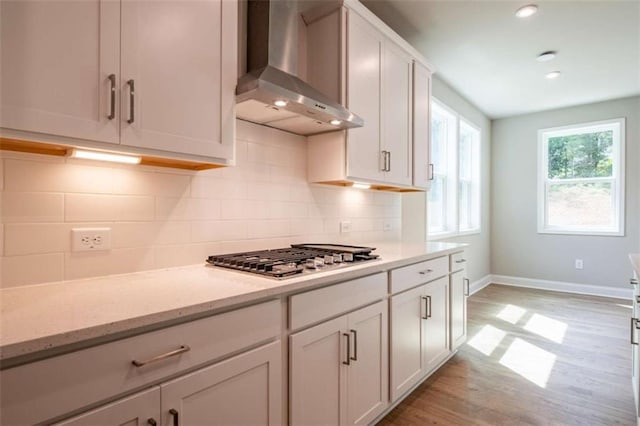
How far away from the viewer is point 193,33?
1403 mm

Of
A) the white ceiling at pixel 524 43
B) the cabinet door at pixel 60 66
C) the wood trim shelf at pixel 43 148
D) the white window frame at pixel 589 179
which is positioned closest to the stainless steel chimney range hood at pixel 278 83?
the wood trim shelf at pixel 43 148

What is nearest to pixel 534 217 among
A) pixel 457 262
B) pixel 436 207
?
pixel 436 207

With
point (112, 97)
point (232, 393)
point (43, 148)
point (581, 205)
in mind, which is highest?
point (112, 97)

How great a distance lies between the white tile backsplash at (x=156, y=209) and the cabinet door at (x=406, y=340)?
0.74m

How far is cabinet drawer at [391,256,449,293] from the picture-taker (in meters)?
2.02

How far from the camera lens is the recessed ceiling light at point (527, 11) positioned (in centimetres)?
262

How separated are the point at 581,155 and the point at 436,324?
4.36 metres

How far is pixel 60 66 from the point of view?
1064mm

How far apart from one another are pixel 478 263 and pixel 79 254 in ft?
17.6

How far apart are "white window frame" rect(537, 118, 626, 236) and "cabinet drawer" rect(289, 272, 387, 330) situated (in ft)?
15.5

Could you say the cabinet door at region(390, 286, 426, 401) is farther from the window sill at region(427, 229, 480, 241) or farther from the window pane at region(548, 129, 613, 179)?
the window pane at region(548, 129, 613, 179)

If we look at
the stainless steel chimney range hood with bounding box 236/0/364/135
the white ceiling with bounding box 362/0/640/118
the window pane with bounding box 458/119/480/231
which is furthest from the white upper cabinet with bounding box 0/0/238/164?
the window pane with bounding box 458/119/480/231

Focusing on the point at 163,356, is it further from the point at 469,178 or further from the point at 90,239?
the point at 469,178

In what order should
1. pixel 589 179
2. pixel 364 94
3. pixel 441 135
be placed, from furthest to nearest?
1. pixel 589 179
2. pixel 441 135
3. pixel 364 94
